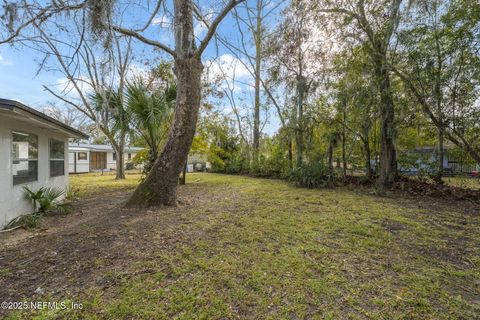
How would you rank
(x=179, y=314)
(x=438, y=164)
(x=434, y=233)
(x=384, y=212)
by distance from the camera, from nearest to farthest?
(x=179, y=314) < (x=434, y=233) < (x=384, y=212) < (x=438, y=164)

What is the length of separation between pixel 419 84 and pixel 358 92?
1.53 meters

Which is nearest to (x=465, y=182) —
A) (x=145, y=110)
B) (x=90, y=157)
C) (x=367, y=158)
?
(x=367, y=158)

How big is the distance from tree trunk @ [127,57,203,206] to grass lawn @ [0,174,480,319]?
0.48m

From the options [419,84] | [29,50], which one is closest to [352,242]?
[419,84]

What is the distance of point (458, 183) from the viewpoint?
264 inches

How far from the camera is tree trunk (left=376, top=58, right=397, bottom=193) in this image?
6.30 metres

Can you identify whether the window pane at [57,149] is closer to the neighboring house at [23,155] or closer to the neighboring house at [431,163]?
the neighboring house at [23,155]

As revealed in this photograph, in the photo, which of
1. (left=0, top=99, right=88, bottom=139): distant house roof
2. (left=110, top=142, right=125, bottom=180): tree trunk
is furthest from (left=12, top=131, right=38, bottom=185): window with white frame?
(left=110, top=142, right=125, bottom=180): tree trunk

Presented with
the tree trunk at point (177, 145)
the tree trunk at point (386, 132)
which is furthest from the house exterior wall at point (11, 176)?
the tree trunk at point (386, 132)

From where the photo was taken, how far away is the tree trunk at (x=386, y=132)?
630 centimetres

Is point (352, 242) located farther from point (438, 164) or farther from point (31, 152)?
point (31, 152)

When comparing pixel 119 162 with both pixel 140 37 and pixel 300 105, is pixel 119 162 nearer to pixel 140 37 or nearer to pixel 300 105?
pixel 140 37

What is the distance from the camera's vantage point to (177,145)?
4.57 metres

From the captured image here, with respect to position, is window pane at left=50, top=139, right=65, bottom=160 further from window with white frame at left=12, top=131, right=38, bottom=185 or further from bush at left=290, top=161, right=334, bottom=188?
bush at left=290, top=161, right=334, bottom=188
